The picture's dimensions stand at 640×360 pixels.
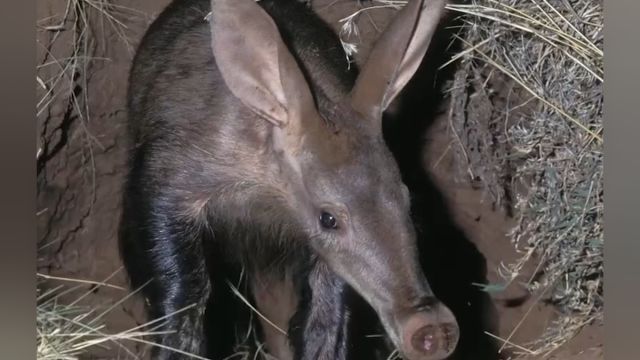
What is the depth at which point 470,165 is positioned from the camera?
4410 millimetres

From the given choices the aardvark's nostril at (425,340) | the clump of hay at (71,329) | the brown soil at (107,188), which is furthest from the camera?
the brown soil at (107,188)

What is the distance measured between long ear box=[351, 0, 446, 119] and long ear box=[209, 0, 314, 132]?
20 centimetres

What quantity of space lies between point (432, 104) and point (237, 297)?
1.23 meters

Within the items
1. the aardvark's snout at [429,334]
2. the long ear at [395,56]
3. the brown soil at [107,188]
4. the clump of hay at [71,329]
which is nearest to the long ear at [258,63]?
the long ear at [395,56]

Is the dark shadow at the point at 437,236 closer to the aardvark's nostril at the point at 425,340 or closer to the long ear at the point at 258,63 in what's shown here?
the long ear at the point at 258,63

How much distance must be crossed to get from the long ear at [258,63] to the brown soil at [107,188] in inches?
53.4

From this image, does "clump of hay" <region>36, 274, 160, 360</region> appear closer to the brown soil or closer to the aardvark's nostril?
the brown soil

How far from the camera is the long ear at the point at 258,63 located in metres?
2.87

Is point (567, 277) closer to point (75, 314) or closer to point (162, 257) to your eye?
point (162, 257)

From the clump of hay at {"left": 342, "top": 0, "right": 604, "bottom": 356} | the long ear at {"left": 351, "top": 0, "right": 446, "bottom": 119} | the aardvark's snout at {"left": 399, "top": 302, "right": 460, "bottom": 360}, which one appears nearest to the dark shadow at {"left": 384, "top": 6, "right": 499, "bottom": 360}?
the clump of hay at {"left": 342, "top": 0, "right": 604, "bottom": 356}

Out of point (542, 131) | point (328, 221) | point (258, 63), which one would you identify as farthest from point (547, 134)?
point (258, 63)

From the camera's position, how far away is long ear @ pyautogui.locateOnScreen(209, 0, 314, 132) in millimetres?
2865
